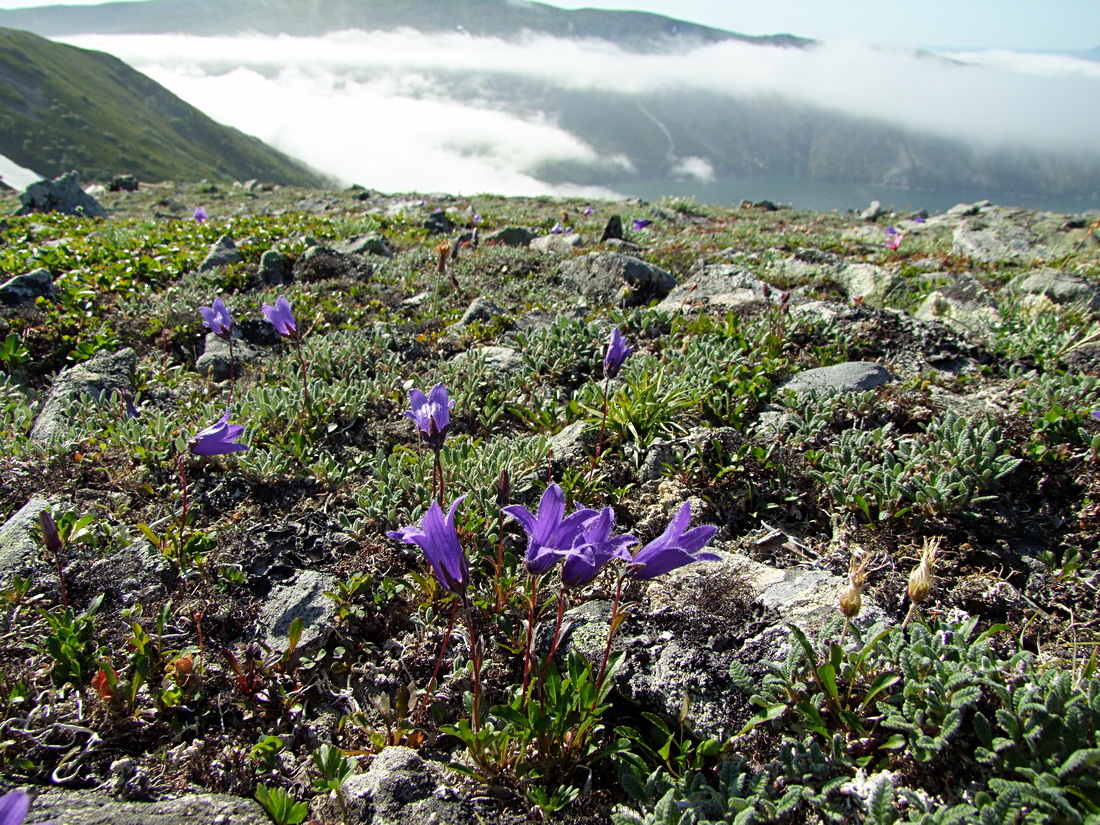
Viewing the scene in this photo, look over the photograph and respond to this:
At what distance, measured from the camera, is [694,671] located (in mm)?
2439

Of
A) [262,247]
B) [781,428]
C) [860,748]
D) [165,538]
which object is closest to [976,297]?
[781,428]

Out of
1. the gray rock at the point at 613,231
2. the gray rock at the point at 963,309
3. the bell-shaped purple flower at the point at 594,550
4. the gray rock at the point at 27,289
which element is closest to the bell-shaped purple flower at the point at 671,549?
the bell-shaped purple flower at the point at 594,550

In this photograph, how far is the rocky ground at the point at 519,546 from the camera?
7.00 feet

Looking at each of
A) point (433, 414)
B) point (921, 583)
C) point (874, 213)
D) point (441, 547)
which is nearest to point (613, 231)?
point (433, 414)

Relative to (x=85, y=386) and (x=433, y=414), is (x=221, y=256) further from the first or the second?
(x=433, y=414)

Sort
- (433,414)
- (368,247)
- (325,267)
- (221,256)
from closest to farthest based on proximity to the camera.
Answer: (433,414)
(325,267)
(221,256)
(368,247)

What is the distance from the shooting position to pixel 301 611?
2.92m

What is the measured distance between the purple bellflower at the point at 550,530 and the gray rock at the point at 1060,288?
7.00 meters

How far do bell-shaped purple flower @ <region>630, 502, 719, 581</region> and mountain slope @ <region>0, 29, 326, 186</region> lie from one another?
4766 inches

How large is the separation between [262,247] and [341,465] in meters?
6.83

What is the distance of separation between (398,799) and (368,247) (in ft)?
29.7

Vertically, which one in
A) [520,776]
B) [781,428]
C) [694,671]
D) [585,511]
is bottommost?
[520,776]

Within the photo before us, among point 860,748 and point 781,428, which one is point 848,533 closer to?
point 781,428

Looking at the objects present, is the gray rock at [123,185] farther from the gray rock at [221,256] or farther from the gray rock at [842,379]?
the gray rock at [842,379]
